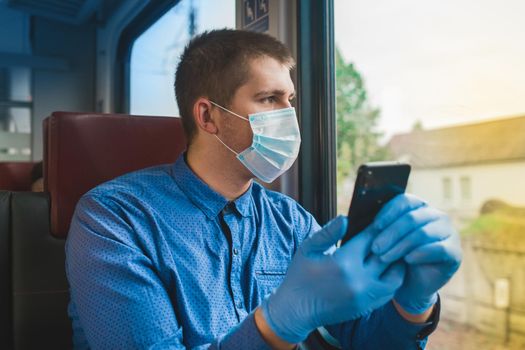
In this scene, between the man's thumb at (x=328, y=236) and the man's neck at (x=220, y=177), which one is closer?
the man's thumb at (x=328, y=236)

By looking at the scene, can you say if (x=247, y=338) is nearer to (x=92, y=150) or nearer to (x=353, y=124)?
(x=92, y=150)

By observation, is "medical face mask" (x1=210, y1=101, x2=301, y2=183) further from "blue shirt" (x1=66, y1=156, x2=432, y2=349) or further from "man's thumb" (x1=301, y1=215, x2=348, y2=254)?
"man's thumb" (x1=301, y1=215, x2=348, y2=254)

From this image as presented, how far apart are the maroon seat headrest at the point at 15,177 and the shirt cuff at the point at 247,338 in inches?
95.4

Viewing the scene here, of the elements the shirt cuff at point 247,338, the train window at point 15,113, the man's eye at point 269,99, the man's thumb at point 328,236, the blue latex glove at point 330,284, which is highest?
the train window at point 15,113

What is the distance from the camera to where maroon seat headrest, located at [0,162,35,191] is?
290 centimetres

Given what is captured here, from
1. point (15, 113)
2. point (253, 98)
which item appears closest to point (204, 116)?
point (253, 98)

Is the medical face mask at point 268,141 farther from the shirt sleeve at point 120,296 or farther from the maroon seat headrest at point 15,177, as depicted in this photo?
the maroon seat headrest at point 15,177

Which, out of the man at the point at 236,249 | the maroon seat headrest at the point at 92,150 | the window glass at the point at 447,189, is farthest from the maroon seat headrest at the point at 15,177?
the window glass at the point at 447,189

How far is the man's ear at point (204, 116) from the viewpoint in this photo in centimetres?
128

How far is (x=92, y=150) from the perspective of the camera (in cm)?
144

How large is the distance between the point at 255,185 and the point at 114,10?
394cm

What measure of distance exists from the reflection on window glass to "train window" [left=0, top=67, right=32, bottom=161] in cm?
472

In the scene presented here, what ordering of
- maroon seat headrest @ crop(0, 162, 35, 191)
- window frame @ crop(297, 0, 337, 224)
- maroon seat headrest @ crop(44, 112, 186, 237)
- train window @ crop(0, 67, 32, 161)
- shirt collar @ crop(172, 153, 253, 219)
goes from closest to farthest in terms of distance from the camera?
shirt collar @ crop(172, 153, 253, 219), maroon seat headrest @ crop(44, 112, 186, 237), window frame @ crop(297, 0, 337, 224), maroon seat headrest @ crop(0, 162, 35, 191), train window @ crop(0, 67, 32, 161)

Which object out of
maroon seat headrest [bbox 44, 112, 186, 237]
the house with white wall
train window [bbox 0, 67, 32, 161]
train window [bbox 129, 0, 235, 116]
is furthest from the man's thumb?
train window [bbox 0, 67, 32, 161]
